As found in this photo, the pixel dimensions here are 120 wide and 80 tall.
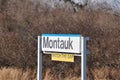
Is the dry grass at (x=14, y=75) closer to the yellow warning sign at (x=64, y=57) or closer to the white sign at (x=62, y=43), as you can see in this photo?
the white sign at (x=62, y=43)

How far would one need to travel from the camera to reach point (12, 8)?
21297mm

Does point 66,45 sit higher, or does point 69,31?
point 69,31

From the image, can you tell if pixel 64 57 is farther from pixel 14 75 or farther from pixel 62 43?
pixel 14 75

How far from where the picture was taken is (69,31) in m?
15.7

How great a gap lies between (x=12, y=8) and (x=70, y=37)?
41.0 ft

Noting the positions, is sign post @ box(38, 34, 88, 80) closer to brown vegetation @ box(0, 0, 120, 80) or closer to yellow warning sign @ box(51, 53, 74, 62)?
yellow warning sign @ box(51, 53, 74, 62)

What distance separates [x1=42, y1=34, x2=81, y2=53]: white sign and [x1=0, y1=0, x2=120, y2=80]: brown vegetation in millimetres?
3148

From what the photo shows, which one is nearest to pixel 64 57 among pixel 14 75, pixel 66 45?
pixel 66 45

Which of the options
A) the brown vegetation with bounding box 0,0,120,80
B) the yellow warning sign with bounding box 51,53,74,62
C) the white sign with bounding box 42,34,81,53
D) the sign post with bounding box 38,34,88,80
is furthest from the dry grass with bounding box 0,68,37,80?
the yellow warning sign with bounding box 51,53,74,62

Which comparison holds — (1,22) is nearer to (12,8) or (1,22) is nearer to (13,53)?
(12,8)

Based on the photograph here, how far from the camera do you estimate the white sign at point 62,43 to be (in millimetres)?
8984

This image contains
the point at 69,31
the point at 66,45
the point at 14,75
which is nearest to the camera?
the point at 66,45

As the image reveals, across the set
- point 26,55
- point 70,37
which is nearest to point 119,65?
point 26,55

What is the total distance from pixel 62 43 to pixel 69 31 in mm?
6493
